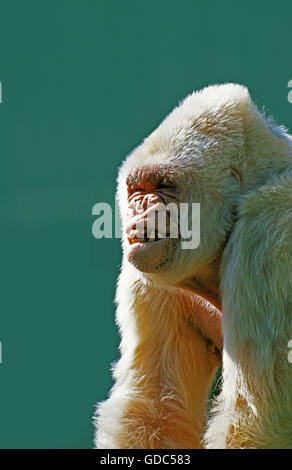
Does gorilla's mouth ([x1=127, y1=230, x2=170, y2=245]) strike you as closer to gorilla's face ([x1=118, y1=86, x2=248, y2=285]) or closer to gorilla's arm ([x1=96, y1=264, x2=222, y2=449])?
gorilla's face ([x1=118, y1=86, x2=248, y2=285])

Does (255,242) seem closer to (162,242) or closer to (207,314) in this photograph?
(162,242)

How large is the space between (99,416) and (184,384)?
33 centimetres

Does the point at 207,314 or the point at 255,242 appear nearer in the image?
the point at 255,242

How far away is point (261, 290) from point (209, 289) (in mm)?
437

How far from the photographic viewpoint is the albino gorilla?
2877 millimetres

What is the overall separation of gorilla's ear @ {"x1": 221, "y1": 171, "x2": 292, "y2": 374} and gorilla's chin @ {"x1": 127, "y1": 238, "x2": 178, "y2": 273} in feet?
0.71

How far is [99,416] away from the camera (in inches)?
135

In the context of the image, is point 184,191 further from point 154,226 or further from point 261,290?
point 261,290

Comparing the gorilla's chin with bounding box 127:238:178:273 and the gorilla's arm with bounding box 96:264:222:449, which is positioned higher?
the gorilla's chin with bounding box 127:238:178:273

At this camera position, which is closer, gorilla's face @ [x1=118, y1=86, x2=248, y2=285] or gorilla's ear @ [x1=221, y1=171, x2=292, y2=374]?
gorilla's ear @ [x1=221, y1=171, x2=292, y2=374]

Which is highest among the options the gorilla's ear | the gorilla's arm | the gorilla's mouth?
the gorilla's mouth

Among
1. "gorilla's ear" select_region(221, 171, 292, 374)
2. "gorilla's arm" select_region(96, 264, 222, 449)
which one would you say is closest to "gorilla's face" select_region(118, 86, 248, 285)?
"gorilla's ear" select_region(221, 171, 292, 374)
